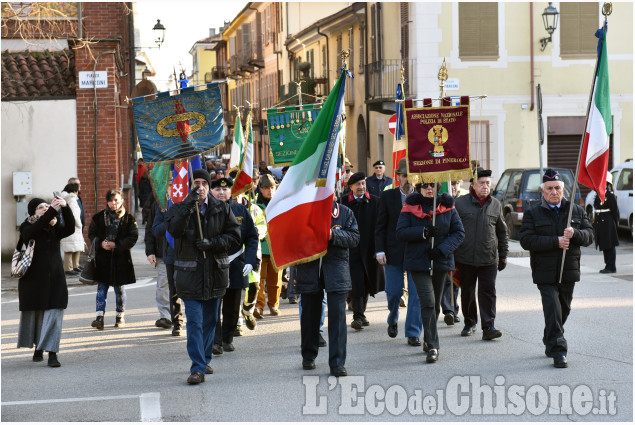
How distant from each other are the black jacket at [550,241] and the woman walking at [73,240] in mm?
9586

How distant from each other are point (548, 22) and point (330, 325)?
22017mm

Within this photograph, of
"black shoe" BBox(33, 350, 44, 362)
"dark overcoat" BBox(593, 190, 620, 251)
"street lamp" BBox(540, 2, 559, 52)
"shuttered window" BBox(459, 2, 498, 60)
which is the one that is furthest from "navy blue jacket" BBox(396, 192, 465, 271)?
"shuttered window" BBox(459, 2, 498, 60)

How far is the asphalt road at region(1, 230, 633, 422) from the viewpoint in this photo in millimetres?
7680

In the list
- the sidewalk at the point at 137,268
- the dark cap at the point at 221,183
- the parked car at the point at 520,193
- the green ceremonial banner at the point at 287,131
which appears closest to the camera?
the dark cap at the point at 221,183

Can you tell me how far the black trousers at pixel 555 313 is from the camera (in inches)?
366

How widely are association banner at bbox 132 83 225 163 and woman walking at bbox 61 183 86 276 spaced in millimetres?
7173

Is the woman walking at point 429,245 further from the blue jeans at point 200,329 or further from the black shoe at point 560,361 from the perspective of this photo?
the blue jeans at point 200,329

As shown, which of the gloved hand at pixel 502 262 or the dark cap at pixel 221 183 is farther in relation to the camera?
the gloved hand at pixel 502 262

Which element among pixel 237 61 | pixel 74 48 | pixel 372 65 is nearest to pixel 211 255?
pixel 74 48

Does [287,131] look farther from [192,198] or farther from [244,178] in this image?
[192,198]

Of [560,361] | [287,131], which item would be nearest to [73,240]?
[287,131]

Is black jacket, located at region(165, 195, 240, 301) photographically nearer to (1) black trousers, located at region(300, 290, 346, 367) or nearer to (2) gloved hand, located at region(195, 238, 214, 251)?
(2) gloved hand, located at region(195, 238, 214, 251)

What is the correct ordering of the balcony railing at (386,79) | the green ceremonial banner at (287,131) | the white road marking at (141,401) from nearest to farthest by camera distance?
the white road marking at (141,401) → the green ceremonial banner at (287,131) → the balcony railing at (386,79)

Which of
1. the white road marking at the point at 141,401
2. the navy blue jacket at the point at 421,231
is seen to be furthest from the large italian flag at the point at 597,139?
the white road marking at the point at 141,401
